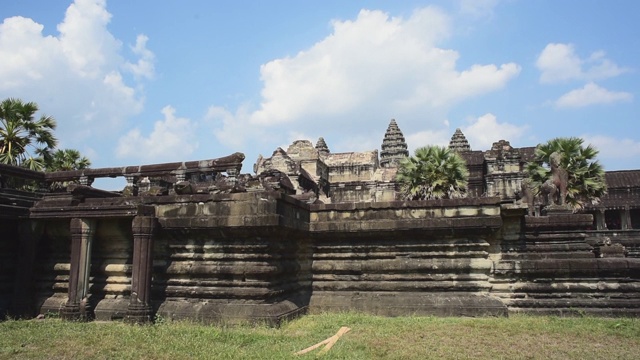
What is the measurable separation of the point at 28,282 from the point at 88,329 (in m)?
2.76

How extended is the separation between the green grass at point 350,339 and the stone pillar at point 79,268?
1.22 ft

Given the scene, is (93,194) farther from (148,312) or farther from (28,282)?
(148,312)

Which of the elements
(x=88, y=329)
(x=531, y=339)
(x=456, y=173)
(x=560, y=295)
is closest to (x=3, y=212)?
(x=88, y=329)

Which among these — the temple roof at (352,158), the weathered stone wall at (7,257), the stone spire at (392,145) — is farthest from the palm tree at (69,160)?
the stone spire at (392,145)

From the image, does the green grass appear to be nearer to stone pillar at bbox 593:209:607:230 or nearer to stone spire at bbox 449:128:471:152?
stone pillar at bbox 593:209:607:230

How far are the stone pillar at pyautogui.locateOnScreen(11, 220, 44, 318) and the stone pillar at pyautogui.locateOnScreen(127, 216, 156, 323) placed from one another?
279 cm

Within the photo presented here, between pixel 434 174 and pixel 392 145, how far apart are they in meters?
31.6

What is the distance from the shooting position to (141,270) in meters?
8.84

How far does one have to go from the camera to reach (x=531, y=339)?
720 cm

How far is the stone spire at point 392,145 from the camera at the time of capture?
56.1 metres

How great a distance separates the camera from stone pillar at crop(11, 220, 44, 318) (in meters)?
9.88

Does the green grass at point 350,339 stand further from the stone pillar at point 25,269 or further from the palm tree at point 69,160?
the palm tree at point 69,160

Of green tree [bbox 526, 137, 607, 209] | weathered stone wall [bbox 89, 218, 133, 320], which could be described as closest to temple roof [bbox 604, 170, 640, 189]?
green tree [bbox 526, 137, 607, 209]

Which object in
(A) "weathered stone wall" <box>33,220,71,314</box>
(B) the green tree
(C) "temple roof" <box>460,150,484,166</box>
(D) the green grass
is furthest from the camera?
(C) "temple roof" <box>460,150,484,166</box>
